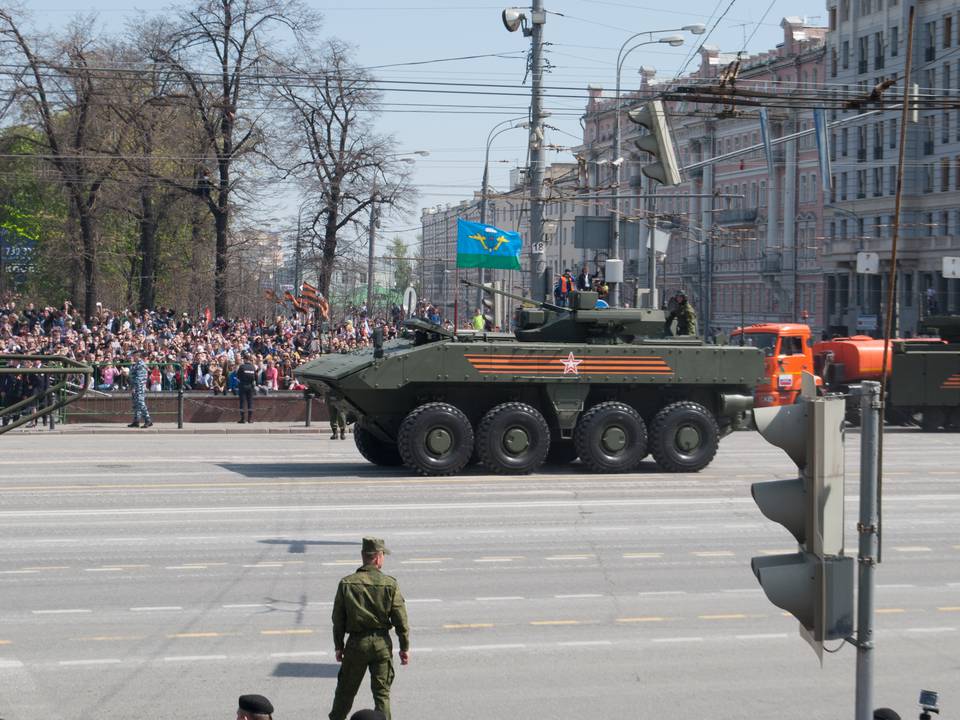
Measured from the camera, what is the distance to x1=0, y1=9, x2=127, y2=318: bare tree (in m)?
40.4

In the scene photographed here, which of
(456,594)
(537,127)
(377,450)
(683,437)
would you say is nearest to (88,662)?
(456,594)

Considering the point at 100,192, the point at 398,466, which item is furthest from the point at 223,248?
the point at 398,466

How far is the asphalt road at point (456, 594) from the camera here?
962cm

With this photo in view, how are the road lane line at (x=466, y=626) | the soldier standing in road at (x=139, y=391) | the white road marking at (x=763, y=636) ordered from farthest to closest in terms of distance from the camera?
the soldier standing in road at (x=139, y=391)
the road lane line at (x=466, y=626)
the white road marking at (x=763, y=636)

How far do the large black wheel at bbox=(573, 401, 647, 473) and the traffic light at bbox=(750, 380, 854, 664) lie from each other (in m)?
14.8

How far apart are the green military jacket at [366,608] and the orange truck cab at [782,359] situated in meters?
23.2

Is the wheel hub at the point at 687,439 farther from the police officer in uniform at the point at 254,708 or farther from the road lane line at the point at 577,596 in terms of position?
the police officer in uniform at the point at 254,708

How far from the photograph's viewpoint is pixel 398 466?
21.8 metres

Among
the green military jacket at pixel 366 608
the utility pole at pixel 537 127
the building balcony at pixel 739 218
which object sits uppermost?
the building balcony at pixel 739 218

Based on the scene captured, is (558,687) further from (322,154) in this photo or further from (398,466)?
(322,154)

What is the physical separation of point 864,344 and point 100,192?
23727mm

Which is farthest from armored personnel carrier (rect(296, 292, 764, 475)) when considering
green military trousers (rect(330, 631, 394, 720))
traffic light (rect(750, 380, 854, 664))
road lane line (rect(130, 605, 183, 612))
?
traffic light (rect(750, 380, 854, 664))

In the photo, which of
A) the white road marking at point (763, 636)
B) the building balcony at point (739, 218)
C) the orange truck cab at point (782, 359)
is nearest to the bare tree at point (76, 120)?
the orange truck cab at point (782, 359)

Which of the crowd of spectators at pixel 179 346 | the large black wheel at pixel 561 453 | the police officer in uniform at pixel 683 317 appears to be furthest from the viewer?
the crowd of spectators at pixel 179 346
